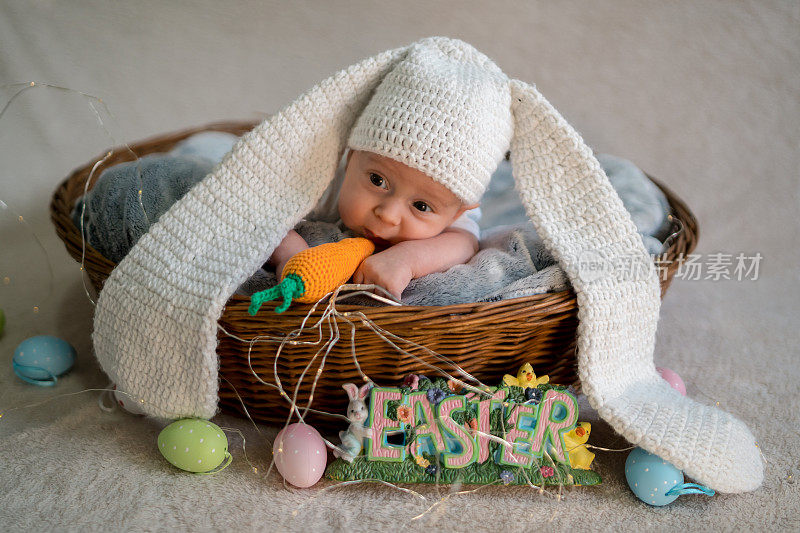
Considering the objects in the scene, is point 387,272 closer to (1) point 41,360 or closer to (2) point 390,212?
(2) point 390,212

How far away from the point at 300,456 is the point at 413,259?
1.23 feet

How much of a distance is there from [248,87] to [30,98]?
0.57m

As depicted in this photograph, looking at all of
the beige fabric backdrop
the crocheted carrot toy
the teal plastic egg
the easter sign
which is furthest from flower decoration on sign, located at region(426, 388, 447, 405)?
the beige fabric backdrop

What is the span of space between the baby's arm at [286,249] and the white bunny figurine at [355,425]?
277 mm

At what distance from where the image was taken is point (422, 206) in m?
1.22

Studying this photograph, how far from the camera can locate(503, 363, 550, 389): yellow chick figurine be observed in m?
1.08

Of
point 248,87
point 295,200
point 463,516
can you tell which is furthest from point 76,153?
point 463,516

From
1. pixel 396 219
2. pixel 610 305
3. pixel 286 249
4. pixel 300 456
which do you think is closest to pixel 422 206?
pixel 396 219

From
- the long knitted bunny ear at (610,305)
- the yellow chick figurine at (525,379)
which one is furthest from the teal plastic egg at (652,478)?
the yellow chick figurine at (525,379)

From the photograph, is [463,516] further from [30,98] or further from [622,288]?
[30,98]

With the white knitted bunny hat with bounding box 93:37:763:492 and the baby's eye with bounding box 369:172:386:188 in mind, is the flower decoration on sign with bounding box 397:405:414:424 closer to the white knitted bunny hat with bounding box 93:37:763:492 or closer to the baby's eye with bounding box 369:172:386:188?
the white knitted bunny hat with bounding box 93:37:763:492

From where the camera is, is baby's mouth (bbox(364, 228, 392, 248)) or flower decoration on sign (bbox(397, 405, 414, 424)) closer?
flower decoration on sign (bbox(397, 405, 414, 424))

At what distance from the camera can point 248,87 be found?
6.64 feet

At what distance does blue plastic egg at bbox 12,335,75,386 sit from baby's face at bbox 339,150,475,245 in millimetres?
572
